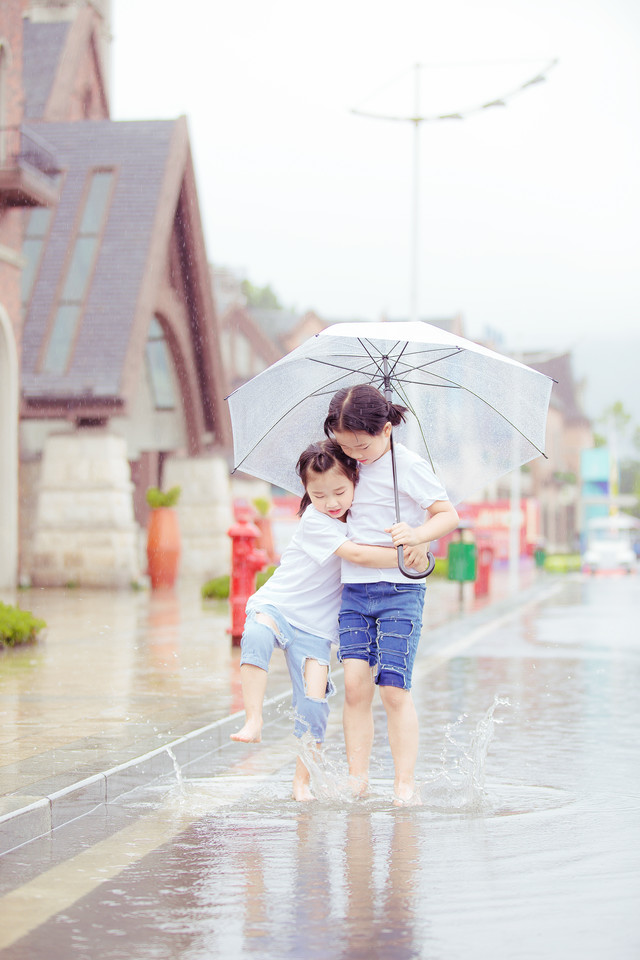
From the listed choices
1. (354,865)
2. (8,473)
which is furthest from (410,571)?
(8,473)

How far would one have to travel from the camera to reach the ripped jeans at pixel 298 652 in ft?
19.4

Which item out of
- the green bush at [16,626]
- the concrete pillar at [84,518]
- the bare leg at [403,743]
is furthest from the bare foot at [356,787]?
the concrete pillar at [84,518]

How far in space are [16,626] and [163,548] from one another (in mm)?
12564

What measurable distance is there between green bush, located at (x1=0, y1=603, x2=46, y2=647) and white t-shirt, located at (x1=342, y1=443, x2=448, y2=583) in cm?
631

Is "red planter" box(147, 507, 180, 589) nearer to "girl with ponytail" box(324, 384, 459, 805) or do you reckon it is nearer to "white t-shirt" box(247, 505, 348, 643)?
"white t-shirt" box(247, 505, 348, 643)

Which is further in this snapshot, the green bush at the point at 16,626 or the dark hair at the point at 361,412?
the green bush at the point at 16,626

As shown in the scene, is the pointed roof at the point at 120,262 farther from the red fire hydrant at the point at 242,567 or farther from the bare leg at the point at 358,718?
the bare leg at the point at 358,718

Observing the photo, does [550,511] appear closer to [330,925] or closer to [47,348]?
[47,348]

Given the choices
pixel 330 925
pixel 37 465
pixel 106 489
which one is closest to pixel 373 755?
pixel 330 925

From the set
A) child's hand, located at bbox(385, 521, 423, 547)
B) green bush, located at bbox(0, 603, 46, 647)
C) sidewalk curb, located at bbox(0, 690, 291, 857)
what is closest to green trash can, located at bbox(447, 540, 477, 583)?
green bush, located at bbox(0, 603, 46, 647)

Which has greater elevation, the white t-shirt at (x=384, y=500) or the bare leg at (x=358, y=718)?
the white t-shirt at (x=384, y=500)

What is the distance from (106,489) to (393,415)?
1789 centimetres

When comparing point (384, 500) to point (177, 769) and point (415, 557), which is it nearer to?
point (415, 557)

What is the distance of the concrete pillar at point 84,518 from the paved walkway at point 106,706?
22.2 ft
